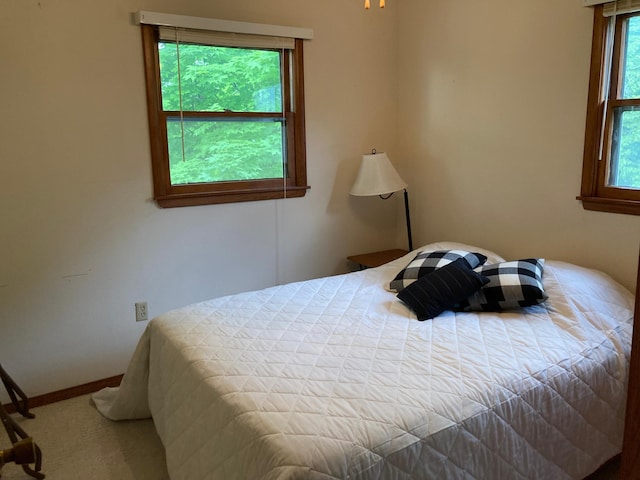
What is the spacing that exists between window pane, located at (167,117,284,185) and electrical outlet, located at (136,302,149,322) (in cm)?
72

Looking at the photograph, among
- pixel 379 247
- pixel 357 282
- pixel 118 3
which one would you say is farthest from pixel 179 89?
pixel 379 247

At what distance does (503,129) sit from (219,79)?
1.68 m

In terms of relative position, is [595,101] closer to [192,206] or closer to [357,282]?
[357,282]

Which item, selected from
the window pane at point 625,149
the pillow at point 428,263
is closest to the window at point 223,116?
the pillow at point 428,263

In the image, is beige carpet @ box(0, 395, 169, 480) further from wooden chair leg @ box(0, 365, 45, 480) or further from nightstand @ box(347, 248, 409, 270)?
nightstand @ box(347, 248, 409, 270)

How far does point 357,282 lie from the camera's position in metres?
2.84

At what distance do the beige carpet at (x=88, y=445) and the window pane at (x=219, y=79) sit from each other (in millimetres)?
1685

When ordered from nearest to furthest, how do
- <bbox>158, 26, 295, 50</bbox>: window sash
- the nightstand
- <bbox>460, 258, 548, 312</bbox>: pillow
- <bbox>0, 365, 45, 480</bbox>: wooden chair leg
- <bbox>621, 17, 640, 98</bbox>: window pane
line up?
<bbox>0, 365, 45, 480</bbox>: wooden chair leg < <bbox>460, 258, 548, 312</bbox>: pillow < <bbox>621, 17, 640, 98</bbox>: window pane < <bbox>158, 26, 295, 50</bbox>: window sash < the nightstand

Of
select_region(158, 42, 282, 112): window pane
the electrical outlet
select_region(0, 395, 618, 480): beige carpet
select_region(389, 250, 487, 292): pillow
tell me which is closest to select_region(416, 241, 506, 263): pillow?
select_region(389, 250, 487, 292): pillow

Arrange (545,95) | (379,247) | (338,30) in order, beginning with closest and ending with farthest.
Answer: (545,95) < (338,30) < (379,247)

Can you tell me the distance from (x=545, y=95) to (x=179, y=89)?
6.55 ft

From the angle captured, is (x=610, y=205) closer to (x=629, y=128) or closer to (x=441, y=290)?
(x=629, y=128)

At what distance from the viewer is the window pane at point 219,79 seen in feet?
9.39

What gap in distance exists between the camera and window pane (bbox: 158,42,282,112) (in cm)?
286
